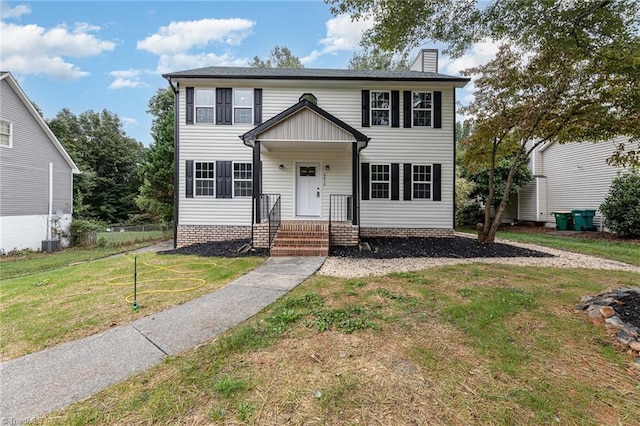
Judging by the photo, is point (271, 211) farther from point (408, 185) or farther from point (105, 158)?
point (105, 158)

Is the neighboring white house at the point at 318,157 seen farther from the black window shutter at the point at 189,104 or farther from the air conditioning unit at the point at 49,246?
the air conditioning unit at the point at 49,246

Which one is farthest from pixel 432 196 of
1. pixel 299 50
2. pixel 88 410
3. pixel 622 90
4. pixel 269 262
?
pixel 299 50

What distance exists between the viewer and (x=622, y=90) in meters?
5.44

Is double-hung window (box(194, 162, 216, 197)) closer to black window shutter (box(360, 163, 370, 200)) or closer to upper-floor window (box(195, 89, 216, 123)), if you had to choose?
upper-floor window (box(195, 89, 216, 123))

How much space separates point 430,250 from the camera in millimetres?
8305

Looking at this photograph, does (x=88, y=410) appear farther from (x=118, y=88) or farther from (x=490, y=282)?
(x=118, y=88)

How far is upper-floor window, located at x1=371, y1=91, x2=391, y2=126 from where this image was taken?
10508mm

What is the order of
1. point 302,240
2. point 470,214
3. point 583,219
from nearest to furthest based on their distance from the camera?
1. point 302,240
2. point 583,219
3. point 470,214

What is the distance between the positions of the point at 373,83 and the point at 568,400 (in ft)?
33.6

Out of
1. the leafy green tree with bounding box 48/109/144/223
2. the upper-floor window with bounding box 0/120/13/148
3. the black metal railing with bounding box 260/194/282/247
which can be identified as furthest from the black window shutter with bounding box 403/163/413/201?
the leafy green tree with bounding box 48/109/144/223

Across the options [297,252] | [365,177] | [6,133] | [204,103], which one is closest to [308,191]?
[365,177]

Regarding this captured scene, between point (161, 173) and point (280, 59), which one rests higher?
point (280, 59)

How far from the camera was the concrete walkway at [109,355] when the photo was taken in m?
2.14

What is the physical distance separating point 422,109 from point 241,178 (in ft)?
23.7
